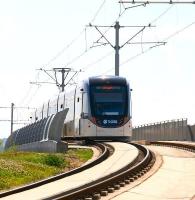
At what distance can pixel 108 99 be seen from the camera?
32.2 metres

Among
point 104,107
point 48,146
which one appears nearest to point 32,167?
point 48,146

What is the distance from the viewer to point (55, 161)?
20656mm

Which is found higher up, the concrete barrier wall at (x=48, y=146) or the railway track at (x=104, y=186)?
the concrete barrier wall at (x=48, y=146)

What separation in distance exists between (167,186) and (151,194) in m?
1.51

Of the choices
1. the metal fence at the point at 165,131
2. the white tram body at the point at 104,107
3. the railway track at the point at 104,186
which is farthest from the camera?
the metal fence at the point at 165,131

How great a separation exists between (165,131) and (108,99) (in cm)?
1470

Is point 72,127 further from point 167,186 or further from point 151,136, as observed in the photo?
point 167,186

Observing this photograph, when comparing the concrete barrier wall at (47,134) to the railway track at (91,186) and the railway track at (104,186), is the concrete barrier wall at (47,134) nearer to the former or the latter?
the railway track at (91,186)

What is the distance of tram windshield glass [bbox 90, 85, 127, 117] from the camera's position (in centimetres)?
3212

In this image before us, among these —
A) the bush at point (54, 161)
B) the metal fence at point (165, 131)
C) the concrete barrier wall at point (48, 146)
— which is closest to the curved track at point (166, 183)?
the bush at point (54, 161)

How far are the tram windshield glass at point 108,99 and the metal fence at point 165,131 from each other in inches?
378

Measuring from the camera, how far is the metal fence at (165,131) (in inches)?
1638

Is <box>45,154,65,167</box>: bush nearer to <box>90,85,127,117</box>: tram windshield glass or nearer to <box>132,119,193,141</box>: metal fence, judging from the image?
<box>90,85,127,117</box>: tram windshield glass

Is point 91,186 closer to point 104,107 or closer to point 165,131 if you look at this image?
point 104,107
